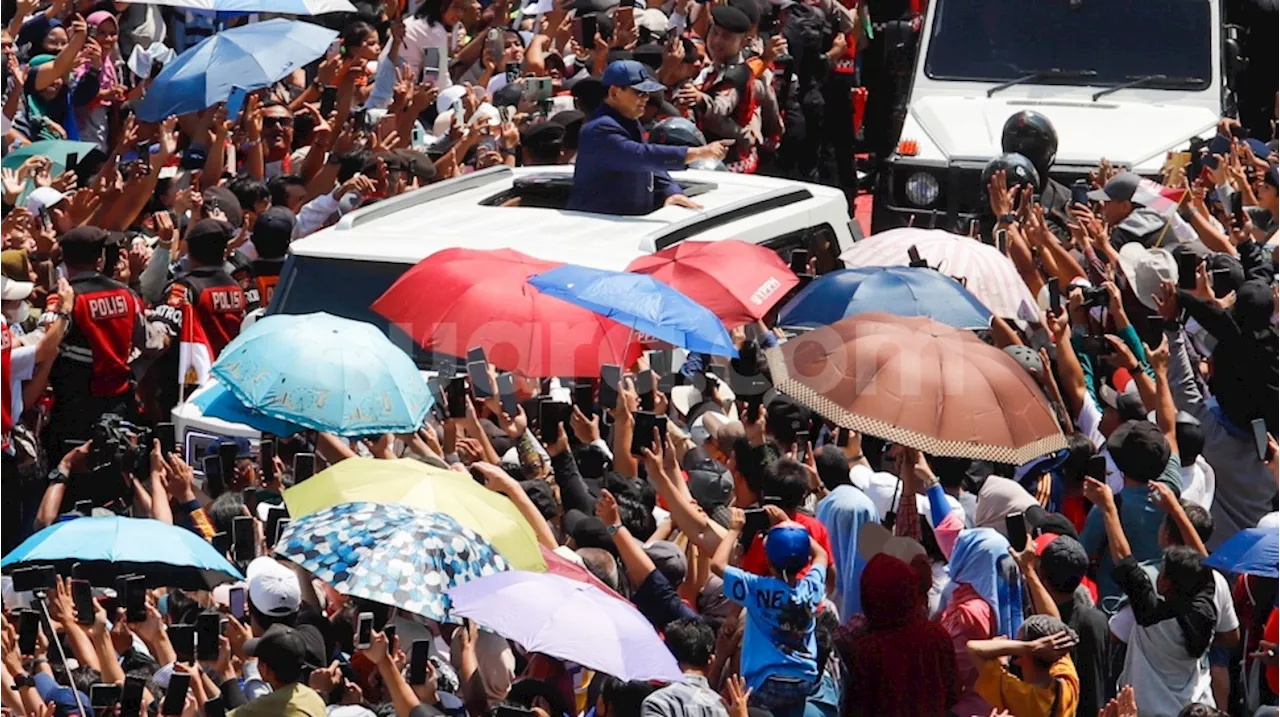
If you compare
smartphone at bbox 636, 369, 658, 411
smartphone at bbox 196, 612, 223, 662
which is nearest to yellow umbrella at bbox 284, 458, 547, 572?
smartphone at bbox 196, 612, 223, 662

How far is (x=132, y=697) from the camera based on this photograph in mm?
6406

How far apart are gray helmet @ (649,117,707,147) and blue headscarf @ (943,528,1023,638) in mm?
5945

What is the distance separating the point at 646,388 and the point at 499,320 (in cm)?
69

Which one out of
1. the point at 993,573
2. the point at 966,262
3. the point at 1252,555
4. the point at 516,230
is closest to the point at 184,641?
the point at 993,573

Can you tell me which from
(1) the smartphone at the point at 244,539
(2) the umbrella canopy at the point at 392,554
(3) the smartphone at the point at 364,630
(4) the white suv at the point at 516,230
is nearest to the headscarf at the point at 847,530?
(2) the umbrella canopy at the point at 392,554

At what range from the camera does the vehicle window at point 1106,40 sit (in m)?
15.1

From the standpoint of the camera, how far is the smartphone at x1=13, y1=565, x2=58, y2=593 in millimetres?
7145

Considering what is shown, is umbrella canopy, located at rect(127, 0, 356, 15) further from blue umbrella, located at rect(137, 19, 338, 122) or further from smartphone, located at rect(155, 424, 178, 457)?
smartphone, located at rect(155, 424, 178, 457)

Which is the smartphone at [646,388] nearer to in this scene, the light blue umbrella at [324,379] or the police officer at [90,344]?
the light blue umbrella at [324,379]

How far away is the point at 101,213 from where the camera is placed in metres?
12.0

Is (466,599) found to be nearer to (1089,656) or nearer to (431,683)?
(431,683)

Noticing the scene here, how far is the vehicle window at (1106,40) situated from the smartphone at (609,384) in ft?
20.8

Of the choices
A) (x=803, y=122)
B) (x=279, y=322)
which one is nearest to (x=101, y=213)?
(x=279, y=322)

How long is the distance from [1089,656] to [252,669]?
9.17ft
